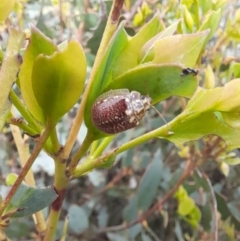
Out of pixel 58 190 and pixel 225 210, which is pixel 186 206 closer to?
pixel 225 210

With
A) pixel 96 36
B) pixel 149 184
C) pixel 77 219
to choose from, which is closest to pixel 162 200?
pixel 149 184

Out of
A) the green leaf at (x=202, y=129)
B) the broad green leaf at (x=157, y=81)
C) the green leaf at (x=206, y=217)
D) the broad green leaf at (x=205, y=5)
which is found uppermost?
the broad green leaf at (x=157, y=81)

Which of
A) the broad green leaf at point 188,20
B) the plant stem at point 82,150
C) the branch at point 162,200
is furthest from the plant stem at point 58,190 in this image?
the branch at point 162,200

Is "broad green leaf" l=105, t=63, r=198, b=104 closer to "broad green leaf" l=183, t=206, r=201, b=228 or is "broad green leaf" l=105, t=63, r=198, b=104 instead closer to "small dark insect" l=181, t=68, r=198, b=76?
"small dark insect" l=181, t=68, r=198, b=76

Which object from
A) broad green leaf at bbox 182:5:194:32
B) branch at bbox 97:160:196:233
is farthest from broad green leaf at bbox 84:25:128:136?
branch at bbox 97:160:196:233

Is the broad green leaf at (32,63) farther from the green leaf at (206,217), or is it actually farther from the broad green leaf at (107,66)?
the green leaf at (206,217)

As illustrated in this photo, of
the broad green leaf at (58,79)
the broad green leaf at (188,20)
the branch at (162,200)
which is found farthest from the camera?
the branch at (162,200)

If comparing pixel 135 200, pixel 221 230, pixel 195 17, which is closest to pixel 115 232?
pixel 135 200

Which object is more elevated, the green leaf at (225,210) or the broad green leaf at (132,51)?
the broad green leaf at (132,51)
